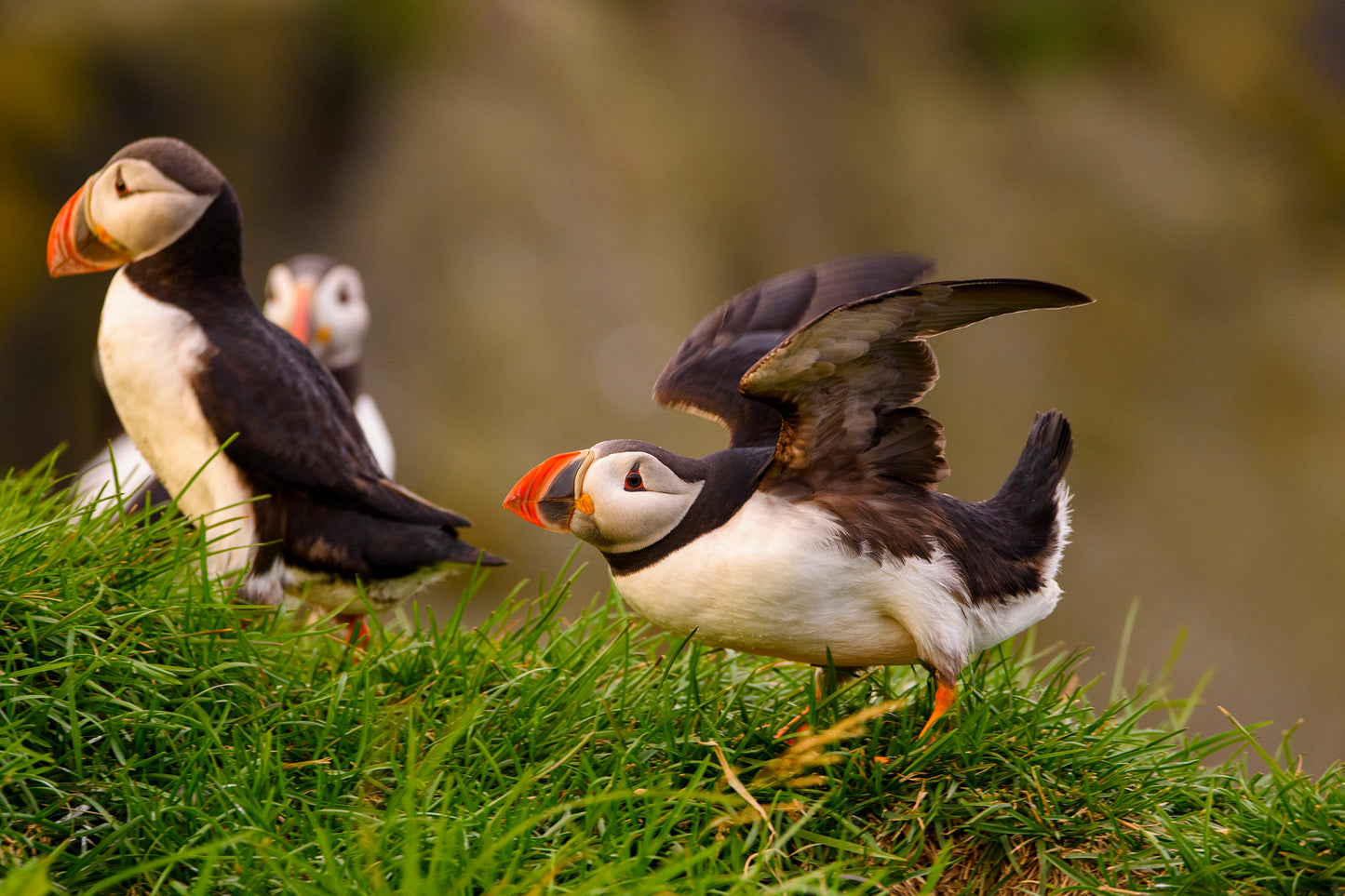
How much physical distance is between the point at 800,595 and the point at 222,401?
1671 mm

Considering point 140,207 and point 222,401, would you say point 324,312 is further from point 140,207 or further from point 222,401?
point 222,401

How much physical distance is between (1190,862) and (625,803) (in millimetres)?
1064

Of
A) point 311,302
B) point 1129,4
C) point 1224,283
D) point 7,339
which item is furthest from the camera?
point 1129,4

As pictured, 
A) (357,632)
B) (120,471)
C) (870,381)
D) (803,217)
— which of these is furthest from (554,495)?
(803,217)

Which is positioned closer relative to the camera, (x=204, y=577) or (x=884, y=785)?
(x=884, y=785)

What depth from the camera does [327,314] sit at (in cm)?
542

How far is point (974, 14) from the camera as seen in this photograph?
1214cm

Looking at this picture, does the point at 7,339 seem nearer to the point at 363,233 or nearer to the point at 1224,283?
the point at 363,233

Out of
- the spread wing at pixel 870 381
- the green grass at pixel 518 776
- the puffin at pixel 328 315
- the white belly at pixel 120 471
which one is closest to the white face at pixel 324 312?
the puffin at pixel 328 315

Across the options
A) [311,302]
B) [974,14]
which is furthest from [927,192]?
[311,302]

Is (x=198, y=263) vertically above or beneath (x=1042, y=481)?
above

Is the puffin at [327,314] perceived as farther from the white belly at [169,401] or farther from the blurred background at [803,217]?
the blurred background at [803,217]

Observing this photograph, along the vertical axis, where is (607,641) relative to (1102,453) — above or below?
above

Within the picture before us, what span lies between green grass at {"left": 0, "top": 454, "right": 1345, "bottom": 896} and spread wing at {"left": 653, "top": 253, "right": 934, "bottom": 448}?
0.71 m
